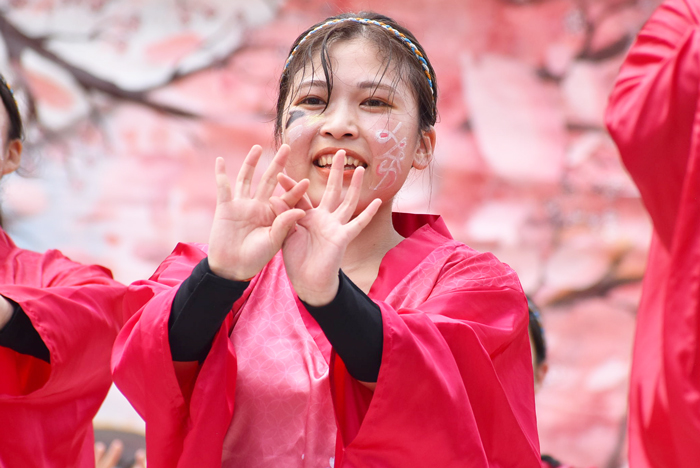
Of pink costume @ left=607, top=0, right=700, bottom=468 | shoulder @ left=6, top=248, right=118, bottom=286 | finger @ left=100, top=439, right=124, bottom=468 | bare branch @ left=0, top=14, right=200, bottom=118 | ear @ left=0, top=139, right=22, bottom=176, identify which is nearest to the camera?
pink costume @ left=607, top=0, right=700, bottom=468

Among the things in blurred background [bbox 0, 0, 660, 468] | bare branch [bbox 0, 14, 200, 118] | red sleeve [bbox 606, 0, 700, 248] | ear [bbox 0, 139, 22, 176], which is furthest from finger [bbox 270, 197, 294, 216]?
bare branch [bbox 0, 14, 200, 118]

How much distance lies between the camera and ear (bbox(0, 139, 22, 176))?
1824mm

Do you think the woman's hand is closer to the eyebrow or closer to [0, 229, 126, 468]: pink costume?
the eyebrow

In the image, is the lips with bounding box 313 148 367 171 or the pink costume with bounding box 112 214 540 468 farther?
the lips with bounding box 313 148 367 171

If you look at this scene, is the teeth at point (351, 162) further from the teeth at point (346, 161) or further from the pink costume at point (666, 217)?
the pink costume at point (666, 217)

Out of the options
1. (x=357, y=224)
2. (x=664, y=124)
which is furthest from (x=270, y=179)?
(x=664, y=124)

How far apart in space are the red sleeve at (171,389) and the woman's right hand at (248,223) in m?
0.12

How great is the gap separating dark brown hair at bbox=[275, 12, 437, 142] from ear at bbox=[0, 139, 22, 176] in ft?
2.44

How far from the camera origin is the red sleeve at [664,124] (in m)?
1.27

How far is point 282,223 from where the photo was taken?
105cm

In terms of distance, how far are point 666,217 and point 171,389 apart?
0.83 m

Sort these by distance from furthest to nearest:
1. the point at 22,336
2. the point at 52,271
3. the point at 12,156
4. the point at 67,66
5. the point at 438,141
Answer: the point at 67,66, the point at 438,141, the point at 12,156, the point at 52,271, the point at 22,336

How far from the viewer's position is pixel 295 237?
42.1 inches

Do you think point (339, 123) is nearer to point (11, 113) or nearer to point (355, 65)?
point (355, 65)
